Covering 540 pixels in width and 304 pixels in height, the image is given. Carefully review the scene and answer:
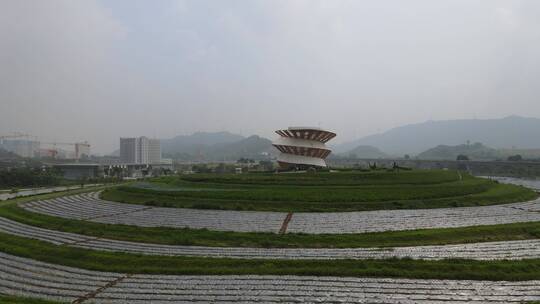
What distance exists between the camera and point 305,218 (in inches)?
1014

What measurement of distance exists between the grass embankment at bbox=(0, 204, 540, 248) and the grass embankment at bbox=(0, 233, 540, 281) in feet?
11.0

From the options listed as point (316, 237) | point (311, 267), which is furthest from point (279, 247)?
point (311, 267)

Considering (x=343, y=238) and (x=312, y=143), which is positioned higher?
(x=312, y=143)

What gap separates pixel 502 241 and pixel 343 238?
6991 millimetres

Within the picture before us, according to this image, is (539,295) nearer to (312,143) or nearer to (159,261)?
(159,261)

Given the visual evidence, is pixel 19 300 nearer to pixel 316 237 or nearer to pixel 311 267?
pixel 311 267

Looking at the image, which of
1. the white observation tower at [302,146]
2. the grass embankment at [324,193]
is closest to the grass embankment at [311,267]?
the grass embankment at [324,193]

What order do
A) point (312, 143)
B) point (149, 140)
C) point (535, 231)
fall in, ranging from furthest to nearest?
point (149, 140) → point (312, 143) → point (535, 231)

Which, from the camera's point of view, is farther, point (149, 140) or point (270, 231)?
point (149, 140)

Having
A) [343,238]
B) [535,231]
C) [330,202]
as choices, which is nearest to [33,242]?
[343,238]

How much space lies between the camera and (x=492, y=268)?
14.4 metres

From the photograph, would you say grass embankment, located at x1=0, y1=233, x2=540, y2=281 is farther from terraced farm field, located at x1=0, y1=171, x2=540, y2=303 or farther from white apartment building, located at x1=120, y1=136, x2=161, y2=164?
white apartment building, located at x1=120, y1=136, x2=161, y2=164

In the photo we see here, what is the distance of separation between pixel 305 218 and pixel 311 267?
11.0 meters

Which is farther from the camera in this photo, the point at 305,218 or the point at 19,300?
the point at 305,218
